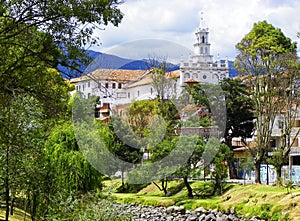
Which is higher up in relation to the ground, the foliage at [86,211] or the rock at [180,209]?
the foliage at [86,211]

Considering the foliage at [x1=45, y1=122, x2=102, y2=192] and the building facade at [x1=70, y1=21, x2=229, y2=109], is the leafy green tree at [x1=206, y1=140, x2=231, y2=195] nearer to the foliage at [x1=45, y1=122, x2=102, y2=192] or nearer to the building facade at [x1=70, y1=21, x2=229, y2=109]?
the building facade at [x1=70, y1=21, x2=229, y2=109]

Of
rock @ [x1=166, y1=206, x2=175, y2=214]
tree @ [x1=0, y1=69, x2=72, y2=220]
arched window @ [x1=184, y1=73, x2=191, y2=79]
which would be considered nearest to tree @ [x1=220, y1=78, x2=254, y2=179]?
rock @ [x1=166, y1=206, x2=175, y2=214]

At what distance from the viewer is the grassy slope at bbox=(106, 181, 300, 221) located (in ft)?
74.3

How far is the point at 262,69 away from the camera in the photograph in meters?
30.6

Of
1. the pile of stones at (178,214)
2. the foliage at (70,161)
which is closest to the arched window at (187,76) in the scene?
the pile of stones at (178,214)

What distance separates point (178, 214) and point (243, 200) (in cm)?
383

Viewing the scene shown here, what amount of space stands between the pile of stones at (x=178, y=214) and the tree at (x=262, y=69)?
15.4 ft

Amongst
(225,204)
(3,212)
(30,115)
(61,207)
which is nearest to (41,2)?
(30,115)

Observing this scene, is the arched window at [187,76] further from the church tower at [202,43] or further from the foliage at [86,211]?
the foliage at [86,211]

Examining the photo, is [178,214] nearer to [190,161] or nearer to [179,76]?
[190,161]

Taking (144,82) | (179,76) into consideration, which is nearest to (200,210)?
(144,82)

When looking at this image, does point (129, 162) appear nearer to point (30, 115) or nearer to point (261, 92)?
point (261, 92)

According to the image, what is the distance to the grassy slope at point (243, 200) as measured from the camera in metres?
22.7

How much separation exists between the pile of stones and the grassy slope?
42cm
